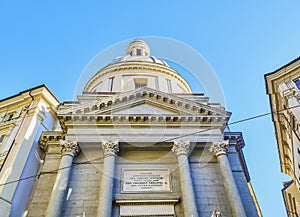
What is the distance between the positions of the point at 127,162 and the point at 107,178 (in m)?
2.35

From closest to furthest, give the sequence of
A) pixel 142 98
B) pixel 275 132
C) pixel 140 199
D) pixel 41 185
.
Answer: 1. pixel 140 199
2. pixel 41 185
3. pixel 142 98
4. pixel 275 132

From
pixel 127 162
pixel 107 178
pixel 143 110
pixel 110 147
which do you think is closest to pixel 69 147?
pixel 110 147

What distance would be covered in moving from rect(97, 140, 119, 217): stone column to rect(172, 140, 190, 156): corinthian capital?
3.52 metres

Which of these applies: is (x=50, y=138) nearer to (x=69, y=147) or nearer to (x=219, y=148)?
(x=69, y=147)

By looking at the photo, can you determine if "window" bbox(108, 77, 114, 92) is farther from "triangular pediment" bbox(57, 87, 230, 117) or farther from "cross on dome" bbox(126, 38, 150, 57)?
"cross on dome" bbox(126, 38, 150, 57)

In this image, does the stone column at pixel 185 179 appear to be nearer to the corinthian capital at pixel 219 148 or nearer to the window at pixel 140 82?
the corinthian capital at pixel 219 148

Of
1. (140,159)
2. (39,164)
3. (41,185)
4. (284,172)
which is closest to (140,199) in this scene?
(140,159)

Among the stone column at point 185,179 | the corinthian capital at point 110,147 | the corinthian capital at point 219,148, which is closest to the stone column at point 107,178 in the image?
the corinthian capital at point 110,147

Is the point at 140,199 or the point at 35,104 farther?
the point at 35,104

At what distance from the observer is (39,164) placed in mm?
16484

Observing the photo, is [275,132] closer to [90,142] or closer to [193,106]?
[193,106]

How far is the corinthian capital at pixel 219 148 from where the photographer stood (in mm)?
15180

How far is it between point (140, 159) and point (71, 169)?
13.8 ft

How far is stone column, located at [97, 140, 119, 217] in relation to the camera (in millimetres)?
12328
